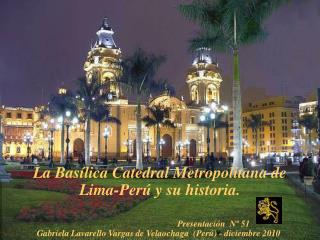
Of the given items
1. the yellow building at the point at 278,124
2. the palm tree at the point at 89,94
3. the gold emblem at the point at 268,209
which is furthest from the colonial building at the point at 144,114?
the gold emblem at the point at 268,209

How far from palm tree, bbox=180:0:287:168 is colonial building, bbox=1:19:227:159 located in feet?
175

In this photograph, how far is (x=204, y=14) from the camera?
1115 inches

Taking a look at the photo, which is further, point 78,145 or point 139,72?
point 78,145

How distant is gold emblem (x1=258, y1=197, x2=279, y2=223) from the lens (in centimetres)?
998

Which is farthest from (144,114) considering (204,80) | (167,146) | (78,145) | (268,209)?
(268,209)

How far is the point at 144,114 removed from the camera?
94750 mm

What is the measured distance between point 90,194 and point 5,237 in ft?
26.1

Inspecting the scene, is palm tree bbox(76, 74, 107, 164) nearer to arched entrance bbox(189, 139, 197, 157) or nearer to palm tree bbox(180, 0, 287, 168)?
palm tree bbox(180, 0, 287, 168)

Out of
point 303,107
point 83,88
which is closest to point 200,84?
point 303,107

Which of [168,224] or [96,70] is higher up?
[96,70]

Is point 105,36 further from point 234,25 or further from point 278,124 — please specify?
point 234,25

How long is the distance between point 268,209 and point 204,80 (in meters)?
97.1

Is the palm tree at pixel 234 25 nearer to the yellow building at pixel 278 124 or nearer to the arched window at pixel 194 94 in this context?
the arched window at pixel 194 94

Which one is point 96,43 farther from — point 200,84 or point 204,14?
point 204,14
